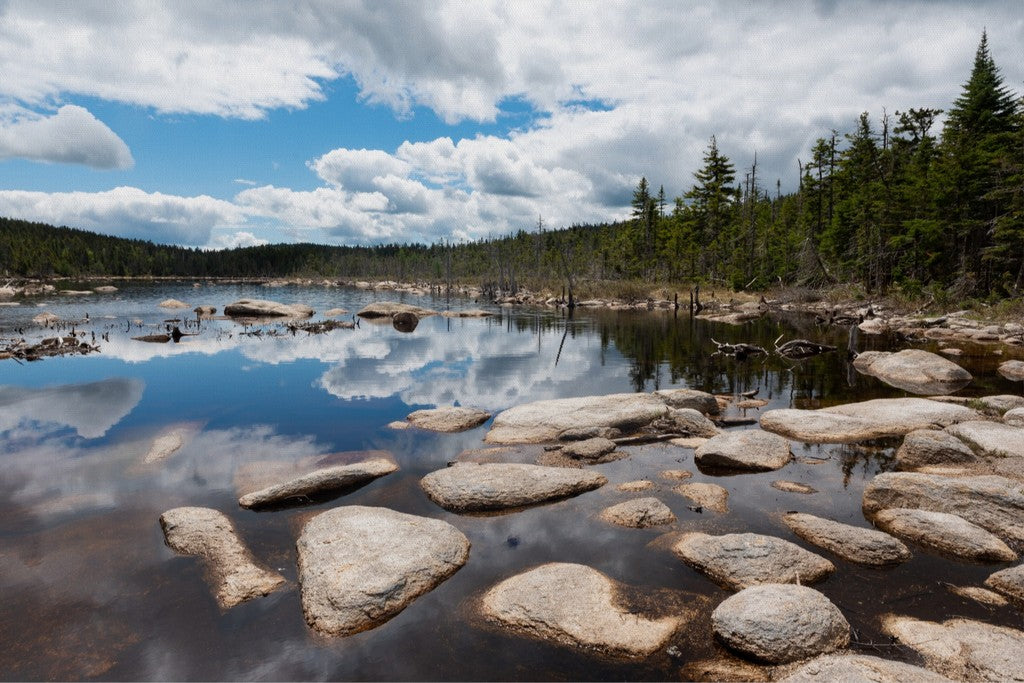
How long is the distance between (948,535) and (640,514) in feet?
14.1

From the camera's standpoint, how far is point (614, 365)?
80.3 feet

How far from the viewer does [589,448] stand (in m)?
11.6

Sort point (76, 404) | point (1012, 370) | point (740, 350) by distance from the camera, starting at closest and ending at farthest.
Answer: point (76, 404) < point (1012, 370) < point (740, 350)

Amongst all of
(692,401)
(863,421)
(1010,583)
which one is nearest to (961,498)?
(1010,583)

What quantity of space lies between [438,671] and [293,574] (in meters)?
2.76

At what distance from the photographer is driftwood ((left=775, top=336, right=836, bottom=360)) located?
2602cm

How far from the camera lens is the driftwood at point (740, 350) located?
83.1 feet

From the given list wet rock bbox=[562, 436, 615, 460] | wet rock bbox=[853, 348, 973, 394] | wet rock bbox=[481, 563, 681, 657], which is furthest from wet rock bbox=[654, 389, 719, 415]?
wet rock bbox=[481, 563, 681, 657]

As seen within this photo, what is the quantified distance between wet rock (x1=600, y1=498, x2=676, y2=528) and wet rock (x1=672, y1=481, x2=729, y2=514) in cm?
86

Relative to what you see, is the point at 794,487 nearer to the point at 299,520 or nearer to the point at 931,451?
the point at 931,451

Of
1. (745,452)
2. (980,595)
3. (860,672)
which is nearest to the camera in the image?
(860,672)

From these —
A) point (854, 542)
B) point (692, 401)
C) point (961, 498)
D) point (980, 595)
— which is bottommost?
point (980, 595)

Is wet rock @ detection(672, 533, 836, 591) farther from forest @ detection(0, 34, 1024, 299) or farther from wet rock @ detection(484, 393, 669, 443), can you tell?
forest @ detection(0, 34, 1024, 299)

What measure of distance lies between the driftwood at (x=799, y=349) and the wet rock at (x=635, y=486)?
19.3 metres
